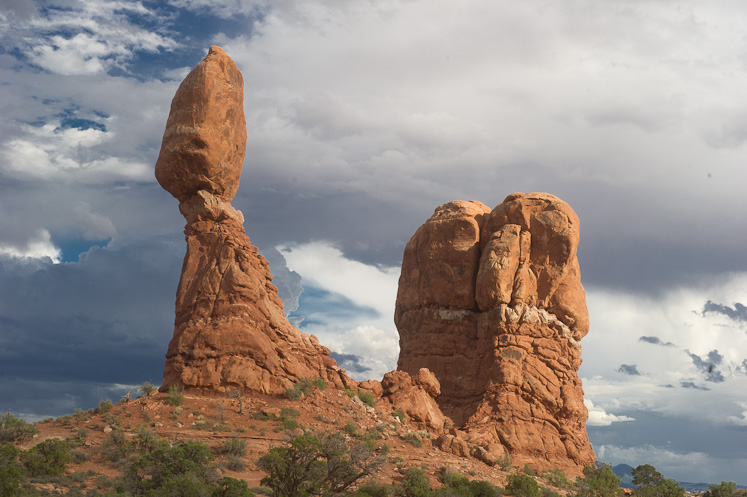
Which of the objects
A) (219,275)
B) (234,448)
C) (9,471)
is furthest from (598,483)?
(9,471)

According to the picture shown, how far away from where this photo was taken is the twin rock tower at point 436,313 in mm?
39719

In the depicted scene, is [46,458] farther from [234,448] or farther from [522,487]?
[522,487]

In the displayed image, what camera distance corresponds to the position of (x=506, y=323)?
4862cm

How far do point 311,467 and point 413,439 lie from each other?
376 inches

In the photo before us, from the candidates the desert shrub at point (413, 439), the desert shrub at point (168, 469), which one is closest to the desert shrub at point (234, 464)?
the desert shrub at point (168, 469)

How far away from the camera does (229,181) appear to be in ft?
139

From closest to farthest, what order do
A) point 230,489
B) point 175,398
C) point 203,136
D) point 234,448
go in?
point 230,489, point 234,448, point 175,398, point 203,136

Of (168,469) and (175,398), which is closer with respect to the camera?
(168,469)

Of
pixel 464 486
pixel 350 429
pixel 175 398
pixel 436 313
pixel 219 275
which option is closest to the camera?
pixel 464 486

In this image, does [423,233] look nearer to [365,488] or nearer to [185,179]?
[185,179]

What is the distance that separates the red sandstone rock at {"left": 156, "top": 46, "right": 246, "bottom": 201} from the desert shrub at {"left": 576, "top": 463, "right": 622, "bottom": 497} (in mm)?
22492

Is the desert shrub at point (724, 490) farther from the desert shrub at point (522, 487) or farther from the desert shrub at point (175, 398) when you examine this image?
the desert shrub at point (175, 398)

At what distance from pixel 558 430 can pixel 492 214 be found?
13.7 metres

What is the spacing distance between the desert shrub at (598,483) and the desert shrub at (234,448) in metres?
15.6
